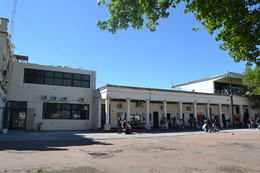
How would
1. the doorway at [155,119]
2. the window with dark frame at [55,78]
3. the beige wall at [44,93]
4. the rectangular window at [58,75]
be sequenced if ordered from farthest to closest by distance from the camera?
1. the doorway at [155,119]
2. the rectangular window at [58,75]
3. the window with dark frame at [55,78]
4. the beige wall at [44,93]

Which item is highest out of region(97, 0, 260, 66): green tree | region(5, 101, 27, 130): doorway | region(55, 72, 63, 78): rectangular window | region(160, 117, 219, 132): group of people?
region(55, 72, 63, 78): rectangular window

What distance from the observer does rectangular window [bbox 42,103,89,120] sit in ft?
81.9

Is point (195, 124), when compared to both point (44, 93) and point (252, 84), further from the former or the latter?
point (44, 93)

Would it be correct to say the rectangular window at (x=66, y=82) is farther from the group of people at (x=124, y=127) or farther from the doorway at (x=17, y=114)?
the group of people at (x=124, y=127)

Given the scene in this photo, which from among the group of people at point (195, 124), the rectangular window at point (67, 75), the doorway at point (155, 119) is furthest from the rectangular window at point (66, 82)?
the doorway at point (155, 119)

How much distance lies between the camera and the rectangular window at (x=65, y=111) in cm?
2495

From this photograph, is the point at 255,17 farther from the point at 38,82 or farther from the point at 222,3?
the point at 38,82

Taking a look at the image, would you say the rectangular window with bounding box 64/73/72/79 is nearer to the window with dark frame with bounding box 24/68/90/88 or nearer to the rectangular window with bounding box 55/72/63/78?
the window with dark frame with bounding box 24/68/90/88

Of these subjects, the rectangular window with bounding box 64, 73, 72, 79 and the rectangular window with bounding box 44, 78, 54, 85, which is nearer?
the rectangular window with bounding box 44, 78, 54, 85

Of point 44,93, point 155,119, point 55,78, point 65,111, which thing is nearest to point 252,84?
point 155,119

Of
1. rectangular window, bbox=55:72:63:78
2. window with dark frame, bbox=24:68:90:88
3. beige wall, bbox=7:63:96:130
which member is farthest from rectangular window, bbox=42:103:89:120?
rectangular window, bbox=55:72:63:78

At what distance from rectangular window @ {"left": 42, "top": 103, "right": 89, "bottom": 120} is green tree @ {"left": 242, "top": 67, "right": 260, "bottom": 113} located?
25.9 m

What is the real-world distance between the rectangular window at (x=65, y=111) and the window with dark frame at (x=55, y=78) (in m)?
2.60

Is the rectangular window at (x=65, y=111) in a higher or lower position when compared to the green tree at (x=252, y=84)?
lower
